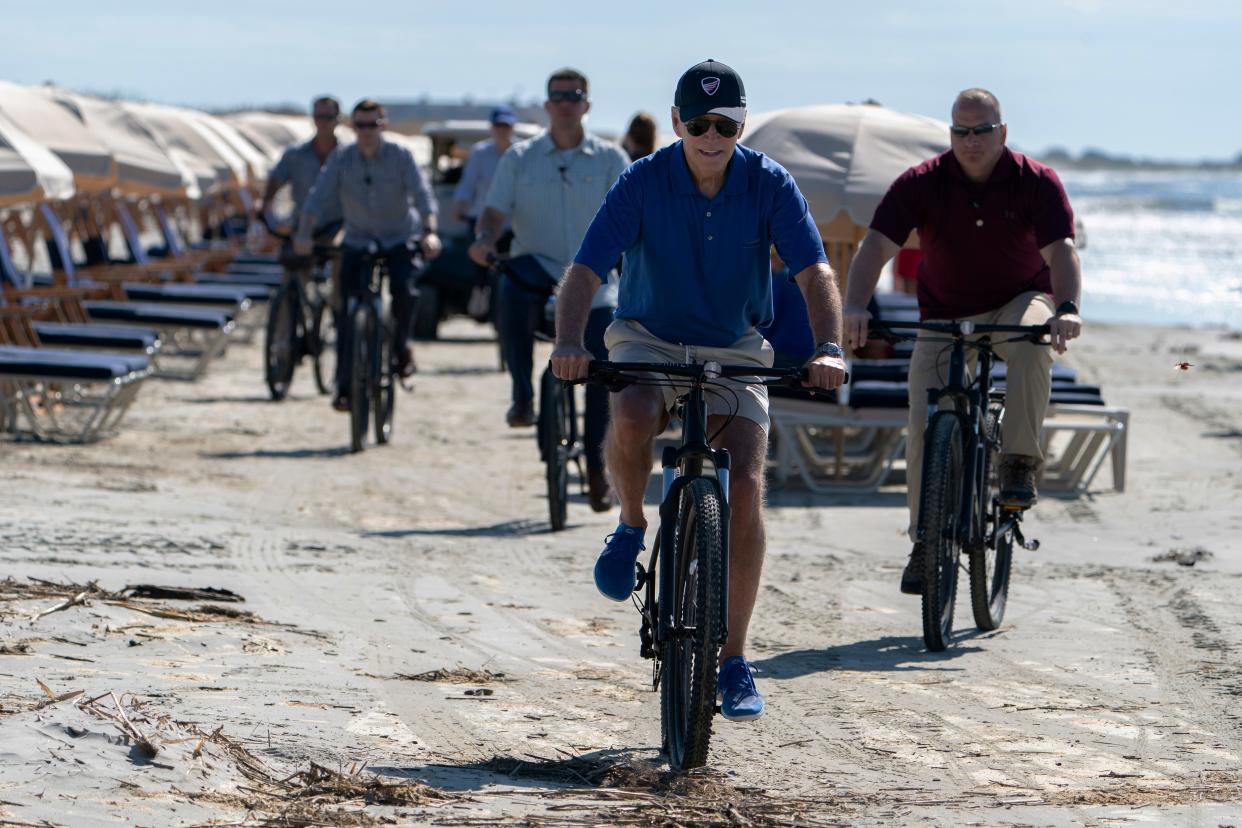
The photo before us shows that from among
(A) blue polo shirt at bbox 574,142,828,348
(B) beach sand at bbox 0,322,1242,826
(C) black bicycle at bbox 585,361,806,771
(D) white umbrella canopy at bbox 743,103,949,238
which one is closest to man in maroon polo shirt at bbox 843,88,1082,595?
(B) beach sand at bbox 0,322,1242,826

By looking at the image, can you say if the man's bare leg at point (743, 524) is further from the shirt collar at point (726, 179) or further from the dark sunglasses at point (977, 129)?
the dark sunglasses at point (977, 129)

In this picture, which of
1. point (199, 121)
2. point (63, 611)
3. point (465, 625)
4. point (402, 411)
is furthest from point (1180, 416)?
point (199, 121)

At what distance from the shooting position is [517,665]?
255 inches

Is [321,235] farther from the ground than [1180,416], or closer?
farther from the ground

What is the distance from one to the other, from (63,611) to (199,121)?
2126cm

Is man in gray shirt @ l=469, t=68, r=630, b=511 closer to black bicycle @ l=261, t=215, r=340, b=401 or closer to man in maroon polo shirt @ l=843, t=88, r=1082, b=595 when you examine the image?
man in maroon polo shirt @ l=843, t=88, r=1082, b=595

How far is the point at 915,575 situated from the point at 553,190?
3225mm

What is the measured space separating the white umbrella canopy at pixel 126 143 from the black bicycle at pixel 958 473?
34.4ft

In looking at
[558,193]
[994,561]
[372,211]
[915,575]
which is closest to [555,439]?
[558,193]

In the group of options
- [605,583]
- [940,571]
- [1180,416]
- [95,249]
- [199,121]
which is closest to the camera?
[605,583]

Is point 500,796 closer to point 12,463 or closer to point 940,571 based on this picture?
point 940,571

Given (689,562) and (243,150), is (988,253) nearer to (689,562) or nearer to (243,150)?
(689,562)

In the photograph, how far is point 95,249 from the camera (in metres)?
17.3

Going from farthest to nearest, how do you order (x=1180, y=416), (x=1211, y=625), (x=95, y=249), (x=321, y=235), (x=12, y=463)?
(x=95, y=249) → (x=1180, y=416) → (x=321, y=235) → (x=12, y=463) → (x=1211, y=625)
